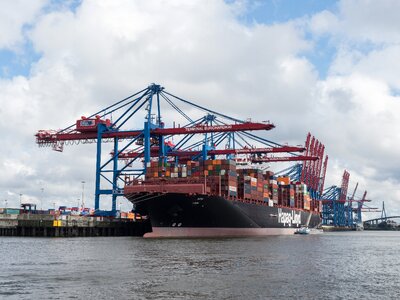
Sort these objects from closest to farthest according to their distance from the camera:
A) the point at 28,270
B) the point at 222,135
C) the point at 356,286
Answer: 1. the point at 356,286
2. the point at 28,270
3. the point at 222,135

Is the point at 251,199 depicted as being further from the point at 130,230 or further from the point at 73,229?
the point at 73,229

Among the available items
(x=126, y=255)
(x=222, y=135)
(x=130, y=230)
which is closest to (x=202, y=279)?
(x=126, y=255)

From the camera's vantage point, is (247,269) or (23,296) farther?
(247,269)

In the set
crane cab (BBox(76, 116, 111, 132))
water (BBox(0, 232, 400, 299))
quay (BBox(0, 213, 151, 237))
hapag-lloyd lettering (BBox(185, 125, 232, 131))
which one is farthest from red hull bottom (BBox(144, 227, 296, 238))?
water (BBox(0, 232, 400, 299))

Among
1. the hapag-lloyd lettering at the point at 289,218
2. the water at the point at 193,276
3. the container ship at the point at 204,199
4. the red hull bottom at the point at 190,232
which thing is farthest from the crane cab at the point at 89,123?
the water at the point at 193,276

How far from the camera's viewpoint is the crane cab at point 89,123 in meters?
81.9

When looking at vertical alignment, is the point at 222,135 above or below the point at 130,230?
above

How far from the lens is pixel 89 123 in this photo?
82250 millimetres

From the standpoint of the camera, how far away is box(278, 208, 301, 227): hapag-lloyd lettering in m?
93.7

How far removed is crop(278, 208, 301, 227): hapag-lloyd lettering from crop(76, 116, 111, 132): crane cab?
33315 millimetres

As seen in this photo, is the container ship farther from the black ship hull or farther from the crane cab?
the crane cab

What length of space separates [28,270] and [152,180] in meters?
39.8

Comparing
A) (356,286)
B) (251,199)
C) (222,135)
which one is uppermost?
(222,135)

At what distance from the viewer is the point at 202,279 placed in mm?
27703
